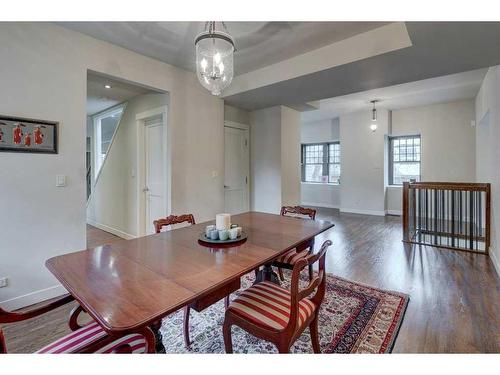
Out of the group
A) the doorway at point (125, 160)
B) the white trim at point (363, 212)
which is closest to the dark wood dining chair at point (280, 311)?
the doorway at point (125, 160)

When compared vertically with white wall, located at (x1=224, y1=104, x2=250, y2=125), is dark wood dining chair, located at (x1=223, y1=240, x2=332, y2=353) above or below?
below

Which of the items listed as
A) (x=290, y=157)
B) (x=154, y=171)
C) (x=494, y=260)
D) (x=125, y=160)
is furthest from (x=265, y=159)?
(x=494, y=260)

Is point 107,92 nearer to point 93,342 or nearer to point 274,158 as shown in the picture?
point 274,158

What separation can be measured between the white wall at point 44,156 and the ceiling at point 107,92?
915mm

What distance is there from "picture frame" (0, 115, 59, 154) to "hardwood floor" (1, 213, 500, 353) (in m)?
1.43

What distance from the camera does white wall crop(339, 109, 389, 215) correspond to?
6.48 metres

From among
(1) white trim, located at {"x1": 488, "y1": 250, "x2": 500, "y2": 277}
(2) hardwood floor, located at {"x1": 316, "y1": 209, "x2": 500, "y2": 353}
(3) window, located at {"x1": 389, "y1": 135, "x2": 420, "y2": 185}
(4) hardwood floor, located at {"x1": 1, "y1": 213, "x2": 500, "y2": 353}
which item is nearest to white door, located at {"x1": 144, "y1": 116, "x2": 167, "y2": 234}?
(4) hardwood floor, located at {"x1": 1, "y1": 213, "x2": 500, "y2": 353}

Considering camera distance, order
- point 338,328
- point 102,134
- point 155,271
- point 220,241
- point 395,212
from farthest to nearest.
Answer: point 395,212, point 102,134, point 338,328, point 220,241, point 155,271

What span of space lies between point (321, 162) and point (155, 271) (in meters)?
7.66

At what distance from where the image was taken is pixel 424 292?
2.46 metres

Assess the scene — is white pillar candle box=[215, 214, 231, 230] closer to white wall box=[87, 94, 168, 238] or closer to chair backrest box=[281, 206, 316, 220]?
chair backrest box=[281, 206, 316, 220]

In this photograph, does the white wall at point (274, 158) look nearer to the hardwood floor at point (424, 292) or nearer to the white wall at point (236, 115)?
the white wall at point (236, 115)

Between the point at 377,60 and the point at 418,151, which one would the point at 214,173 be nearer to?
the point at 377,60

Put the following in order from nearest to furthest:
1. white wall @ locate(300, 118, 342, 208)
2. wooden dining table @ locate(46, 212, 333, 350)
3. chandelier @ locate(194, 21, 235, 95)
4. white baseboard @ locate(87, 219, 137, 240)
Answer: wooden dining table @ locate(46, 212, 333, 350) → chandelier @ locate(194, 21, 235, 95) → white baseboard @ locate(87, 219, 137, 240) → white wall @ locate(300, 118, 342, 208)
